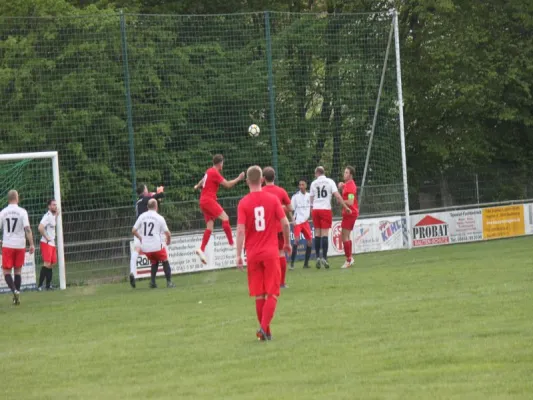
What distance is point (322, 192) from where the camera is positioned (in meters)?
23.5

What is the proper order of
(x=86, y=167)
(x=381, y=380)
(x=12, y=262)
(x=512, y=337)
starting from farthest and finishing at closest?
(x=86, y=167)
(x=12, y=262)
(x=512, y=337)
(x=381, y=380)

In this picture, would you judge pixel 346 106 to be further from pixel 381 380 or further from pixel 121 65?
pixel 381 380

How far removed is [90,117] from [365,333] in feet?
54.8

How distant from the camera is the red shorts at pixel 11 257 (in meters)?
20.8

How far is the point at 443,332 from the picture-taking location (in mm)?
12203

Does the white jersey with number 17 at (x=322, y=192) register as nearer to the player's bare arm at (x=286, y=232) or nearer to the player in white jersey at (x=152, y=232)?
the player in white jersey at (x=152, y=232)

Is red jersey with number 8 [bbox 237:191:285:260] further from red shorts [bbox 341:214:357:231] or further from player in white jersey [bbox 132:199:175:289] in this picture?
red shorts [bbox 341:214:357:231]

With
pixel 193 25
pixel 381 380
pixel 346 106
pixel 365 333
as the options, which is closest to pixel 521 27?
pixel 346 106

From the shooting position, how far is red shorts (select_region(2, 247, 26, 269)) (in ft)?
68.2

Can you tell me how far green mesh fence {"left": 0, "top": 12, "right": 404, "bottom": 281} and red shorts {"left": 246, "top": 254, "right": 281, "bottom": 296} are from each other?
1404cm

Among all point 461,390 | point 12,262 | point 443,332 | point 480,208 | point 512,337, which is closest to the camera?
point 461,390

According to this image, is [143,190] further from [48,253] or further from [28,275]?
[28,275]

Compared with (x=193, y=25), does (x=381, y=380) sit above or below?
below

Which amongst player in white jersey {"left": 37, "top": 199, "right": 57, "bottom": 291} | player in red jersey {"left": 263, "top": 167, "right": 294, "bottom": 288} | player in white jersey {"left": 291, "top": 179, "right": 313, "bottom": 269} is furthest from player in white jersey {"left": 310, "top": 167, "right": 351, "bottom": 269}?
player in white jersey {"left": 37, "top": 199, "right": 57, "bottom": 291}
